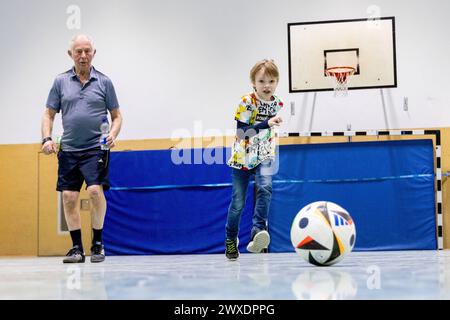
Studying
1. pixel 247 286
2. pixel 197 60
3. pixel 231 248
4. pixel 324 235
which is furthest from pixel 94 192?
pixel 197 60

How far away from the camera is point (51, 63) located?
8.73 meters

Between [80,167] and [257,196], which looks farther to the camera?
[80,167]

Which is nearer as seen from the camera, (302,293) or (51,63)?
(302,293)

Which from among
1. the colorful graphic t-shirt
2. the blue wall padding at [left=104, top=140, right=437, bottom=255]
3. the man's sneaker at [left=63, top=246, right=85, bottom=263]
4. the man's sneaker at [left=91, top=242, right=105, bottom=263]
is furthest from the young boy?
the blue wall padding at [left=104, top=140, right=437, bottom=255]

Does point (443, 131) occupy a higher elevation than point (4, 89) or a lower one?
lower

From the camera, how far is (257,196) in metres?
4.41

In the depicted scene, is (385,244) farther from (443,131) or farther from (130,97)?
(130,97)

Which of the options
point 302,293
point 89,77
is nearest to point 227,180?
point 89,77

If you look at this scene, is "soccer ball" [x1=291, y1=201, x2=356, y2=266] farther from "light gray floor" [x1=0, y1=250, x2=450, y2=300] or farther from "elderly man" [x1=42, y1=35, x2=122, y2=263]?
"elderly man" [x1=42, y1=35, x2=122, y2=263]

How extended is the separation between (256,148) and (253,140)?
66mm

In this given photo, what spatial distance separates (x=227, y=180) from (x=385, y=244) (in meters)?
1.90

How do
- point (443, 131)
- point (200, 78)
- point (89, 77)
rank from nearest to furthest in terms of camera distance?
point (89, 77) < point (443, 131) < point (200, 78)

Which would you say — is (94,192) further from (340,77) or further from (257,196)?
(340,77)
